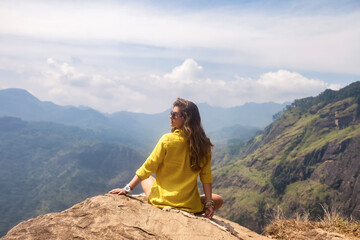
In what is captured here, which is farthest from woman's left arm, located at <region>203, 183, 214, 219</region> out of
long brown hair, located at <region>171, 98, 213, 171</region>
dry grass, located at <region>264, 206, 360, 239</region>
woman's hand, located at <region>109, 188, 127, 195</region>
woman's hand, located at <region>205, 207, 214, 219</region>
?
dry grass, located at <region>264, 206, 360, 239</region>

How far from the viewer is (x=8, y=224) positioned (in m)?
195

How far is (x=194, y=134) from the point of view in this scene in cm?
555

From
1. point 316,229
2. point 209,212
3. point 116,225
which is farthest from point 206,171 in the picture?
point 316,229

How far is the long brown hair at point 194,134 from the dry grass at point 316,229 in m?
3.59

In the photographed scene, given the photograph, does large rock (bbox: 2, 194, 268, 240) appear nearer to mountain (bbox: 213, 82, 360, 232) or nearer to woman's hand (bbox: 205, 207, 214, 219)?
woman's hand (bbox: 205, 207, 214, 219)

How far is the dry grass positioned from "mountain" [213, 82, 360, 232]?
118m

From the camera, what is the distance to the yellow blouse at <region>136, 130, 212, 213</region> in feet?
18.3

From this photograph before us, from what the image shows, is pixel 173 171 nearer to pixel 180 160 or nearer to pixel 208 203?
pixel 180 160

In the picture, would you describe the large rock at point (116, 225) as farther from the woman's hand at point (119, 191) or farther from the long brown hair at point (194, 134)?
the long brown hair at point (194, 134)

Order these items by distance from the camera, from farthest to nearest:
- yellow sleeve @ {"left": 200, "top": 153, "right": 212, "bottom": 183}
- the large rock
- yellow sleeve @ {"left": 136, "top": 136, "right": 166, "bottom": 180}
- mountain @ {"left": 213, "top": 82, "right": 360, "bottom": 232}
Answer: mountain @ {"left": 213, "top": 82, "right": 360, "bottom": 232} → yellow sleeve @ {"left": 200, "top": 153, "right": 212, "bottom": 183} → yellow sleeve @ {"left": 136, "top": 136, "right": 166, "bottom": 180} → the large rock

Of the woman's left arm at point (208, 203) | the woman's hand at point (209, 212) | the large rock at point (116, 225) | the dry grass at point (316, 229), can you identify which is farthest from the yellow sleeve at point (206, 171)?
the dry grass at point (316, 229)

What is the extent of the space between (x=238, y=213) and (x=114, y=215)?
150m

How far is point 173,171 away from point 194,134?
2.82 ft

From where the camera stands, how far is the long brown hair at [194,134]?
555 cm
